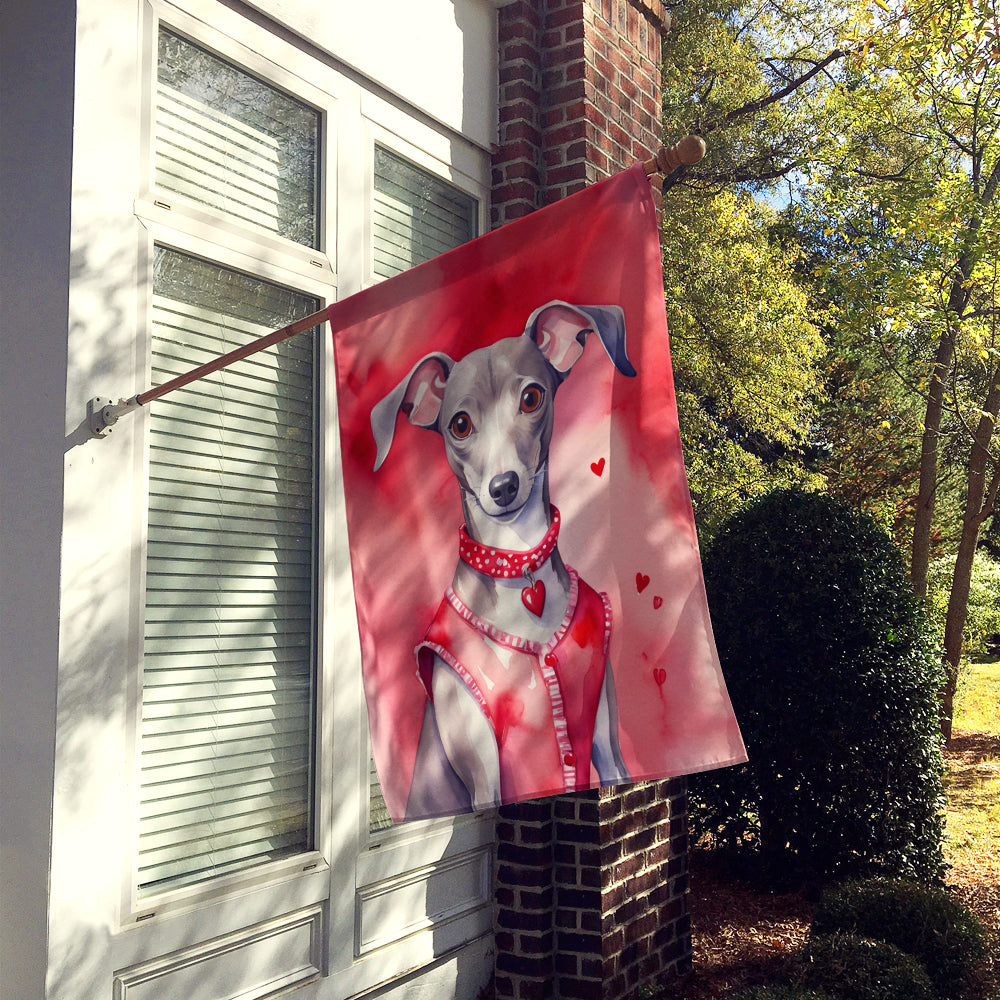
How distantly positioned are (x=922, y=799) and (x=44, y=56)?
586 centimetres

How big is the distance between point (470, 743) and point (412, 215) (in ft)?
8.63

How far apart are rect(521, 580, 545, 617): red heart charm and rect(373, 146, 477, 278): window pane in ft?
6.76

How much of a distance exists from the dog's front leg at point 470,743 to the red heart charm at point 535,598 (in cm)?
25

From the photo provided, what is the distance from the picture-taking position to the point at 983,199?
8734 millimetres

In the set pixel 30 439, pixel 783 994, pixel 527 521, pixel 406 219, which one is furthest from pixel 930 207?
pixel 30 439

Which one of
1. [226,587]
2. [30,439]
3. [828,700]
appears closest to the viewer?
[30,439]

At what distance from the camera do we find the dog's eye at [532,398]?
252cm

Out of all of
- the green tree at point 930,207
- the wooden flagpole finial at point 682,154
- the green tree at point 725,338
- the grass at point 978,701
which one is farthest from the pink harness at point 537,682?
the grass at point 978,701

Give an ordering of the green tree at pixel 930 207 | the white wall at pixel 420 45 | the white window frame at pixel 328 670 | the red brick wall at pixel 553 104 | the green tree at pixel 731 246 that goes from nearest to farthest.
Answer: the white window frame at pixel 328 670 < the white wall at pixel 420 45 < the red brick wall at pixel 553 104 < the green tree at pixel 930 207 < the green tree at pixel 731 246

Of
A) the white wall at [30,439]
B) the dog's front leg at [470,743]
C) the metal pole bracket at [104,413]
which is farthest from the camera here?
the metal pole bracket at [104,413]

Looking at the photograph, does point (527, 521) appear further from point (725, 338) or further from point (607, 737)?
point (725, 338)

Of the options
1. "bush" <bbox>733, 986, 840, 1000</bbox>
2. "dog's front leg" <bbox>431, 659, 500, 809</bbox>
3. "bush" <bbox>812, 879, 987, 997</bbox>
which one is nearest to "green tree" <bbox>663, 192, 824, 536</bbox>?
"bush" <bbox>812, 879, 987, 997</bbox>

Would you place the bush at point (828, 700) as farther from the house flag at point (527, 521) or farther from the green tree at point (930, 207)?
Answer: the house flag at point (527, 521)

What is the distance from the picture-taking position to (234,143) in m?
3.51
